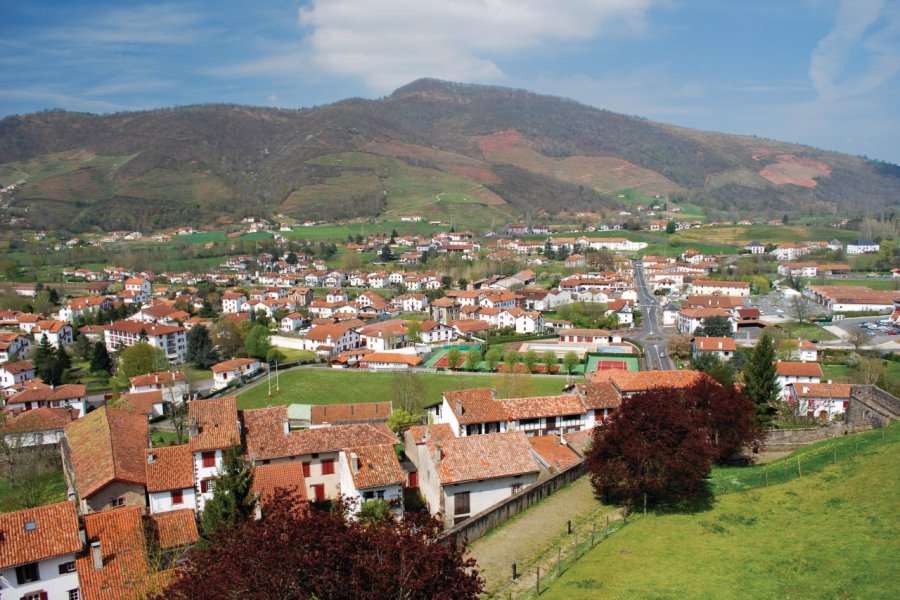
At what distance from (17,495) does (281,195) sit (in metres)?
157

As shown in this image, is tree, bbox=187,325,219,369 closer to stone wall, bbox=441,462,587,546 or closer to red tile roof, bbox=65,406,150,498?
red tile roof, bbox=65,406,150,498

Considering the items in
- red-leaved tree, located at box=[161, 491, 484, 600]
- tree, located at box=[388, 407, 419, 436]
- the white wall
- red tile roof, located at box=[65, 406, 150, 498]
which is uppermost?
red-leaved tree, located at box=[161, 491, 484, 600]

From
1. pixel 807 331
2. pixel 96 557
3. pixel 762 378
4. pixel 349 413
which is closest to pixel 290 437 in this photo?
pixel 96 557

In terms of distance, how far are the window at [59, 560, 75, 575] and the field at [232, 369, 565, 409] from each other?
25.2 metres

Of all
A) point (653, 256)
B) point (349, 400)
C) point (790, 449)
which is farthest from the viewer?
point (653, 256)

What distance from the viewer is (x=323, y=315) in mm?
76500

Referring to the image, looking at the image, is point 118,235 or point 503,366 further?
point 118,235

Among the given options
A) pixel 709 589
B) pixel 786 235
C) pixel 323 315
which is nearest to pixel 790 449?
pixel 709 589

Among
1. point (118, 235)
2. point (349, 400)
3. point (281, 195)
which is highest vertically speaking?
point (281, 195)

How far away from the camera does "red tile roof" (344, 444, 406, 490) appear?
19609 mm

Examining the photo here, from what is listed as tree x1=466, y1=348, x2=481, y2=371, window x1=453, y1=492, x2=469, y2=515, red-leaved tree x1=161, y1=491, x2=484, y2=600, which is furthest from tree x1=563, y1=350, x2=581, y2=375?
red-leaved tree x1=161, y1=491, x2=484, y2=600

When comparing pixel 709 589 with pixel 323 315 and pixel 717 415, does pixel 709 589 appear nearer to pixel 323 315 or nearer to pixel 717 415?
pixel 717 415

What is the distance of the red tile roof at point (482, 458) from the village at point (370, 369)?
3.0 inches

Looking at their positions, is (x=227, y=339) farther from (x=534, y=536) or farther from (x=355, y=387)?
(x=534, y=536)
